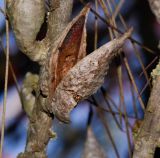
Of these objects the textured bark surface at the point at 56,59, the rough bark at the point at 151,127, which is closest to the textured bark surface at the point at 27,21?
the textured bark surface at the point at 56,59

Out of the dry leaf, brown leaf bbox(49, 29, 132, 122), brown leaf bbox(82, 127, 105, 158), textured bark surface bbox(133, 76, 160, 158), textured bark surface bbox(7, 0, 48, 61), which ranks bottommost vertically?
textured bark surface bbox(133, 76, 160, 158)

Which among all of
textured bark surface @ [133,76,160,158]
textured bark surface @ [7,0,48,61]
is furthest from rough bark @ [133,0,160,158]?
textured bark surface @ [7,0,48,61]

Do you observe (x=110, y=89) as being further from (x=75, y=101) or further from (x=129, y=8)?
(x=75, y=101)

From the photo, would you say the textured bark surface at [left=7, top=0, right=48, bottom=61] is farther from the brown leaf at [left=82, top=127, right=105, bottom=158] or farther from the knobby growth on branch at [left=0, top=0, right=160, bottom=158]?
the brown leaf at [left=82, top=127, right=105, bottom=158]

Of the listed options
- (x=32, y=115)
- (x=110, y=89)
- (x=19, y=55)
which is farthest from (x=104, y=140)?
(x=32, y=115)

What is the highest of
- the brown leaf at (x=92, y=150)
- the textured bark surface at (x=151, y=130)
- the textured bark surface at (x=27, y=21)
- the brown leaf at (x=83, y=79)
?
the textured bark surface at (x=27, y=21)

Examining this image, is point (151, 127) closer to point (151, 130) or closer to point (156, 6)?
point (151, 130)

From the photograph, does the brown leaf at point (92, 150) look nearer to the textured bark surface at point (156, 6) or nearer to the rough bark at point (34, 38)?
the rough bark at point (34, 38)
